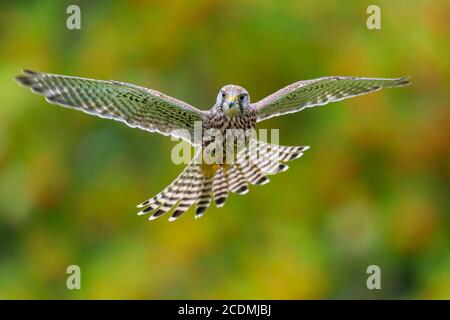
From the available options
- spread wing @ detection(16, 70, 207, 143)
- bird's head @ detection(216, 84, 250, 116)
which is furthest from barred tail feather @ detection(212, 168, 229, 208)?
bird's head @ detection(216, 84, 250, 116)

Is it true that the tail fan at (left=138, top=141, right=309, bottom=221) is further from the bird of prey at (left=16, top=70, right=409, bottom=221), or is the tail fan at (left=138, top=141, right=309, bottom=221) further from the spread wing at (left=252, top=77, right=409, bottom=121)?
the spread wing at (left=252, top=77, right=409, bottom=121)

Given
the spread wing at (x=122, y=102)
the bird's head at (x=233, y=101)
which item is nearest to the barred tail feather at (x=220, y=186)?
the spread wing at (x=122, y=102)

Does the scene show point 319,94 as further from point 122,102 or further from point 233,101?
point 122,102

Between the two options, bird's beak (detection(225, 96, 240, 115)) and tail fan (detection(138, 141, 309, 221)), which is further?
tail fan (detection(138, 141, 309, 221))

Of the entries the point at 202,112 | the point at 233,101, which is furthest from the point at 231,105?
the point at 202,112

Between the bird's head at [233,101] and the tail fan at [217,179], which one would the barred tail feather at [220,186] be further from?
the bird's head at [233,101]

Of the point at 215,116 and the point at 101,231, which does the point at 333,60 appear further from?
the point at 215,116

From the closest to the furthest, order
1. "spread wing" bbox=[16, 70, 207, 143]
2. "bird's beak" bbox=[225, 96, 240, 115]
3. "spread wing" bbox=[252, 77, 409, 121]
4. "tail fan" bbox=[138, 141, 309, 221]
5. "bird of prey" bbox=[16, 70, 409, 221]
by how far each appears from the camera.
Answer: "spread wing" bbox=[16, 70, 207, 143], "bird of prey" bbox=[16, 70, 409, 221], "bird's beak" bbox=[225, 96, 240, 115], "spread wing" bbox=[252, 77, 409, 121], "tail fan" bbox=[138, 141, 309, 221]

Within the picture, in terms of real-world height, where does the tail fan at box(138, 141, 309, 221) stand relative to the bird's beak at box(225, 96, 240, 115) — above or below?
below

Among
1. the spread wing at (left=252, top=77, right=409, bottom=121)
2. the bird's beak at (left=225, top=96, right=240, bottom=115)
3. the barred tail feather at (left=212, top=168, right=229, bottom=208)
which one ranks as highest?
the spread wing at (left=252, top=77, right=409, bottom=121)
